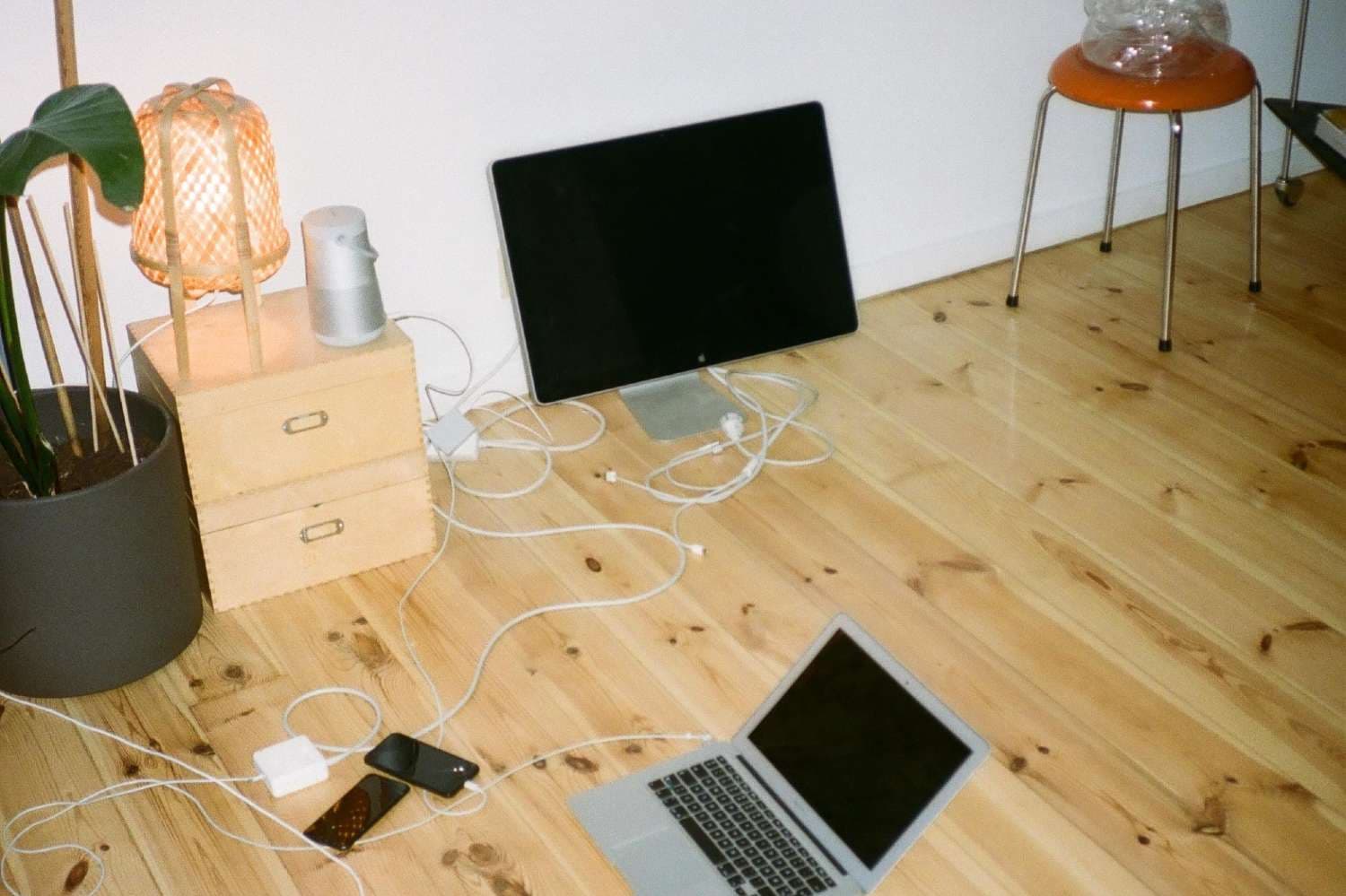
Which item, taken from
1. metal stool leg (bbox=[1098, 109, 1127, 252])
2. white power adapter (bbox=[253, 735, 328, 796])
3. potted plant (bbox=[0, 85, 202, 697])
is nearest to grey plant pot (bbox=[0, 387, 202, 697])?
potted plant (bbox=[0, 85, 202, 697])

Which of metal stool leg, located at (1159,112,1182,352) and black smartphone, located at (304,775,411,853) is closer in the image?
black smartphone, located at (304,775,411,853)

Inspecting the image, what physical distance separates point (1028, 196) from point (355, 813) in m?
1.90

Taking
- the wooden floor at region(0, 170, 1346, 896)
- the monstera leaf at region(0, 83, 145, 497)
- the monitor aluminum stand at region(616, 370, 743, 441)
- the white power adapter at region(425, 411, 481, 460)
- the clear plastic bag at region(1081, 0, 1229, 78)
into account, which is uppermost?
the monstera leaf at region(0, 83, 145, 497)

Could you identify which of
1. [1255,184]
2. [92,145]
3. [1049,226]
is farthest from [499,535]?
[1255,184]

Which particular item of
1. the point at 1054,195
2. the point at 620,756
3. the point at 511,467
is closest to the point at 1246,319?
the point at 1054,195

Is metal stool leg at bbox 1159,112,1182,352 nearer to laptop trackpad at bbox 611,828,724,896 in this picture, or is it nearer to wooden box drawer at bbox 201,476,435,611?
wooden box drawer at bbox 201,476,435,611

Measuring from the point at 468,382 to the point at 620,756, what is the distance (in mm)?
972

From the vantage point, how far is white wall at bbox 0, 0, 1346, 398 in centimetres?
219

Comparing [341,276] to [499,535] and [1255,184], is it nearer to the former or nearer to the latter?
[499,535]

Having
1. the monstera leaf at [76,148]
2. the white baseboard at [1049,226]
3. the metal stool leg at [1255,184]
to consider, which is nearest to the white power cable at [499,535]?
the monstera leaf at [76,148]

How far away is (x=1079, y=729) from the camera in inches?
76.7

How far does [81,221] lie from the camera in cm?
194

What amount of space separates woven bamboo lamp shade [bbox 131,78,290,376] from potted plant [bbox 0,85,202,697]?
169 millimetres

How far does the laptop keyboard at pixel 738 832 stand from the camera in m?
1.63
